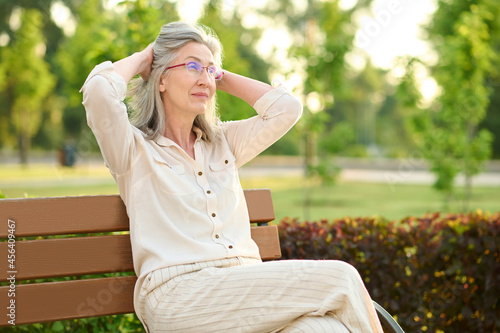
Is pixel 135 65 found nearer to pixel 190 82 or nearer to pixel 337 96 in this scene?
pixel 190 82

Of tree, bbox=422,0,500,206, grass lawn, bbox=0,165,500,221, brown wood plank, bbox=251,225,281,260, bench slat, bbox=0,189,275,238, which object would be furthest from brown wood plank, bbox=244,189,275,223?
tree, bbox=422,0,500,206

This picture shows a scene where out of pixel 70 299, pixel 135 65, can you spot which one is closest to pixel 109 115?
pixel 135 65

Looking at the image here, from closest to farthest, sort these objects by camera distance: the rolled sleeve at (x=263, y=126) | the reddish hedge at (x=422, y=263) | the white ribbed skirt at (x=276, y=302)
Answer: the white ribbed skirt at (x=276, y=302)
the rolled sleeve at (x=263, y=126)
the reddish hedge at (x=422, y=263)

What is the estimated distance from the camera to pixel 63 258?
8.57 ft

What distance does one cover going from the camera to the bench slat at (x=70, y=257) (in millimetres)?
2537

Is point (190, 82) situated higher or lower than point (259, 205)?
higher

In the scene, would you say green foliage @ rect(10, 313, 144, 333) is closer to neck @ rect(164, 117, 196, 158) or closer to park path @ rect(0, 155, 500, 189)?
neck @ rect(164, 117, 196, 158)

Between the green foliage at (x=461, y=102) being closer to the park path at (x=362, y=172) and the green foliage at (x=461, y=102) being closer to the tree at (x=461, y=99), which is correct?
the tree at (x=461, y=99)

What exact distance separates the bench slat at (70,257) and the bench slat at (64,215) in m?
0.04

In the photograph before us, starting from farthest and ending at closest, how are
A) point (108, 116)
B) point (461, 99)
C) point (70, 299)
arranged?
1. point (461, 99)
2. point (70, 299)
3. point (108, 116)

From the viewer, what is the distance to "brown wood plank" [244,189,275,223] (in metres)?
3.11

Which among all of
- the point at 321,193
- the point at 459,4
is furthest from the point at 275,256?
the point at 459,4

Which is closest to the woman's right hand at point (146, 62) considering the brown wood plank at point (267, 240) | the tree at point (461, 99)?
the brown wood plank at point (267, 240)

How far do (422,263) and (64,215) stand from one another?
7.04 feet
